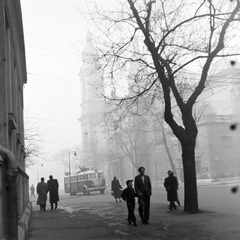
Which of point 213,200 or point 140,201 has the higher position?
point 140,201

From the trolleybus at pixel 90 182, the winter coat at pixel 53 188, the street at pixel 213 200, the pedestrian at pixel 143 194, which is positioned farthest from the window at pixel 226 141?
the pedestrian at pixel 143 194

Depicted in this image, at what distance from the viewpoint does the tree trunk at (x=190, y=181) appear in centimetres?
1255

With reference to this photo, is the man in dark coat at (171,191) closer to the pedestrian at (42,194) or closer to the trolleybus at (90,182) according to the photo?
the pedestrian at (42,194)

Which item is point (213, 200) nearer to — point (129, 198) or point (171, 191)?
point (171, 191)

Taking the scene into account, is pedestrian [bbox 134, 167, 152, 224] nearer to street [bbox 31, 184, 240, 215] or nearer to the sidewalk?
the sidewalk

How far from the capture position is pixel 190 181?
12.8m

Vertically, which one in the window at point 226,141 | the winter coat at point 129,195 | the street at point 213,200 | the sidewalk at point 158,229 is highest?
the window at point 226,141

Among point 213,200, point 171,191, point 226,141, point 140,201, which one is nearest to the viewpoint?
point 140,201

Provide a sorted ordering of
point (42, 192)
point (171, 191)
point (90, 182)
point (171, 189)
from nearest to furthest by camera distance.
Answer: point (171, 191) < point (171, 189) < point (42, 192) < point (90, 182)

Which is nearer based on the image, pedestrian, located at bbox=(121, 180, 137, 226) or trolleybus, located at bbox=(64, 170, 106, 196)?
pedestrian, located at bbox=(121, 180, 137, 226)

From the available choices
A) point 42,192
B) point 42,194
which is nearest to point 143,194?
point 42,192

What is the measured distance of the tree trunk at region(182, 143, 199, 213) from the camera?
41.2ft

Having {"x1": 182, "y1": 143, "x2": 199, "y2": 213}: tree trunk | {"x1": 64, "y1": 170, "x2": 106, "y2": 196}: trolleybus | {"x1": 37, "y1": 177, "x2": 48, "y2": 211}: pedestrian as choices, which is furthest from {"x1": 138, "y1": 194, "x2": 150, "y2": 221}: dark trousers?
{"x1": 64, "y1": 170, "x2": 106, "y2": 196}: trolleybus

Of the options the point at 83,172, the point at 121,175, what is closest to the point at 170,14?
the point at 83,172
